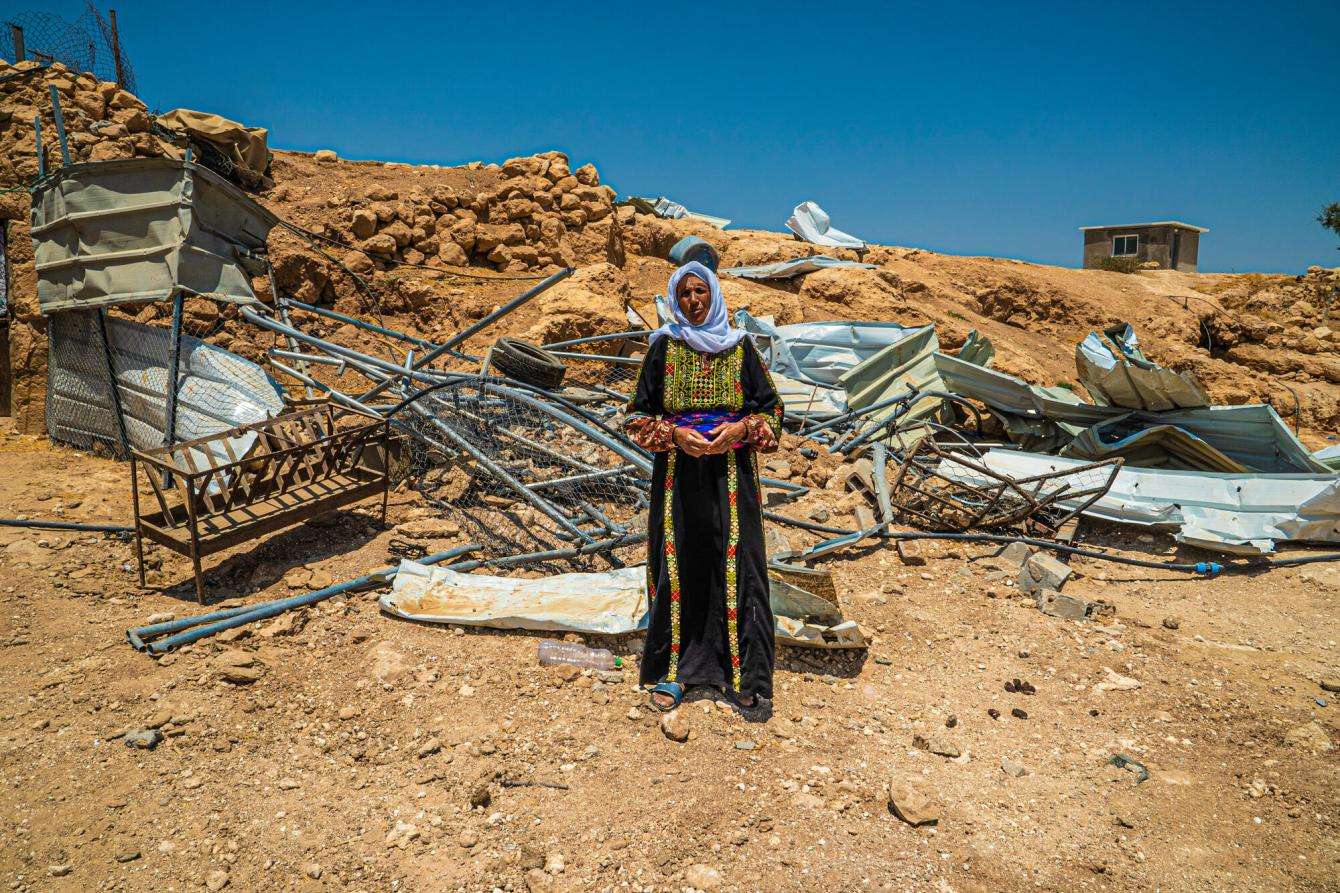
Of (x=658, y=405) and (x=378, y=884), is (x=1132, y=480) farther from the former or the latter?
(x=378, y=884)

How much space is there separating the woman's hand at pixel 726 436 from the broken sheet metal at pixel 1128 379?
4605 mm

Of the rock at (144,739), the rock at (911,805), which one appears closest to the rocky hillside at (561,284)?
the rock at (144,739)

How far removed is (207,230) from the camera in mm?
5723

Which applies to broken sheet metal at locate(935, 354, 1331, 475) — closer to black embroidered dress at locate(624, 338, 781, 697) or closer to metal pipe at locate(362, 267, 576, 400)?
metal pipe at locate(362, 267, 576, 400)

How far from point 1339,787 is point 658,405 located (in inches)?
119

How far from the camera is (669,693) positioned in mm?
3100

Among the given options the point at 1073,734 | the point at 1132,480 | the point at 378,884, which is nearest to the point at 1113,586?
the point at 1132,480

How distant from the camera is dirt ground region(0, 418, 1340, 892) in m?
2.35

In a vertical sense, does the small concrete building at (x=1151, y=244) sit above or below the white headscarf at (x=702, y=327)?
above

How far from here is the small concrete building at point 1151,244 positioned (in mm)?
23391

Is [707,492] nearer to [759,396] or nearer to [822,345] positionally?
[759,396]

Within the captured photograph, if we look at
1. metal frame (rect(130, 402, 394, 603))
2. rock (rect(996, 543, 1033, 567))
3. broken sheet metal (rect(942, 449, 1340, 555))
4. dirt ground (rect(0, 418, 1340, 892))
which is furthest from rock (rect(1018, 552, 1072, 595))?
metal frame (rect(130, 402, 394, 603))

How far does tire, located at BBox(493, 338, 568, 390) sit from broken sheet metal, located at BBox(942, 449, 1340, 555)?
3.24 metres

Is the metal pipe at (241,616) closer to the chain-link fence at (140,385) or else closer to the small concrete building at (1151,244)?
the chain-link fence at (140,385)
